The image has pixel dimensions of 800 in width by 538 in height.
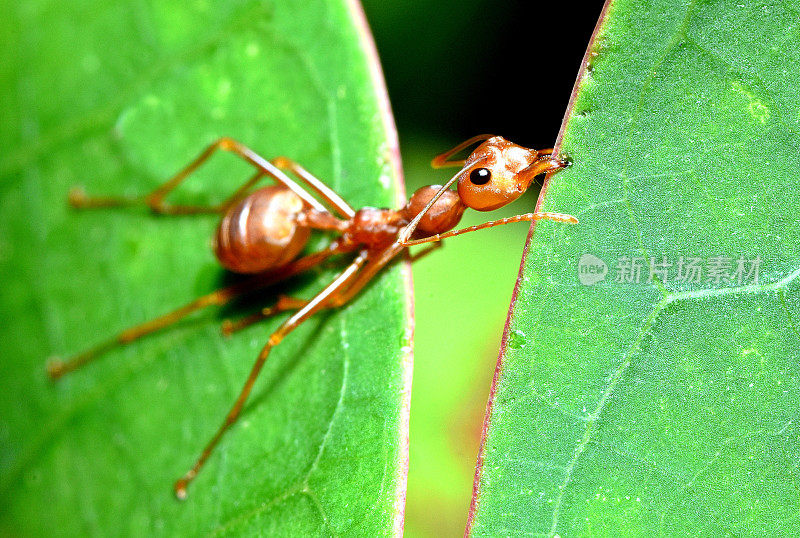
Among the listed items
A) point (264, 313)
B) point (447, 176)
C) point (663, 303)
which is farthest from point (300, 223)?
point (663, 303)

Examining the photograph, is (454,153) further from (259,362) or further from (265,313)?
(259,362)

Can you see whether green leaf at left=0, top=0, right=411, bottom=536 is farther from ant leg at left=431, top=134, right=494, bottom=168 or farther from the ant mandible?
ant leg at left=431, top=134, right=494, bottom=168

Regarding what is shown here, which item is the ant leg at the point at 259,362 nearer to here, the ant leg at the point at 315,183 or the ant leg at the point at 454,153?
the ant leg at the point at 315,183

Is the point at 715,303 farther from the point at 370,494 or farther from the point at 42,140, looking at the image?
the point at 42,140

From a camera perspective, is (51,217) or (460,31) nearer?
(51,217)

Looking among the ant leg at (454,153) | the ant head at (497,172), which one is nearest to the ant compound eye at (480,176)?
the ant head at (497,172)

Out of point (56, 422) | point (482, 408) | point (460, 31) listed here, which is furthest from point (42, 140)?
point (482, 408)
